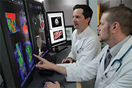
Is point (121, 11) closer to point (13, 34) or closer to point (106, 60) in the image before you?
point (106, 60)

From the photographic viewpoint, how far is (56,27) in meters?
1.58

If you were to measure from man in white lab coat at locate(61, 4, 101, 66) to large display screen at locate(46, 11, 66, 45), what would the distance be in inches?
10.6

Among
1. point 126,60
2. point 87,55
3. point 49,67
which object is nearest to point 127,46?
point 126,60

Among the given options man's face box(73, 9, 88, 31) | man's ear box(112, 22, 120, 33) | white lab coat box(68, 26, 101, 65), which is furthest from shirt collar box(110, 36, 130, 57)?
man's face box(73, 9, 88, 31)

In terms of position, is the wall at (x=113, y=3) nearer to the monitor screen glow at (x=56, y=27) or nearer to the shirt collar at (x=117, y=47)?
the monitor screen glow at (x=56, y=27)

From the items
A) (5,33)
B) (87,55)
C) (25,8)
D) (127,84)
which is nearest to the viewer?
(5,33)

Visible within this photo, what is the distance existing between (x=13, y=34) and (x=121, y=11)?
0.79m

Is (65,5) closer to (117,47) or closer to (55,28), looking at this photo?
(55,28)

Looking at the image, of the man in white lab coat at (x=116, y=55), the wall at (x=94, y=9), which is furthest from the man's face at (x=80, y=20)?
the wall at (x=94, y=9)

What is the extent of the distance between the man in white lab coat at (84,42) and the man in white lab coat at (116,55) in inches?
9.4

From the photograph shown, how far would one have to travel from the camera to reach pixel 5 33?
1.53 ft

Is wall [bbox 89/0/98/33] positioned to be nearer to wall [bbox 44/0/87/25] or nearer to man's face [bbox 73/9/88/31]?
wall [bbox 44/0/87/25]

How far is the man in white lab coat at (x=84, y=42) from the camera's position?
1237mm

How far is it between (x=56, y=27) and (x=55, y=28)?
0.03 m
